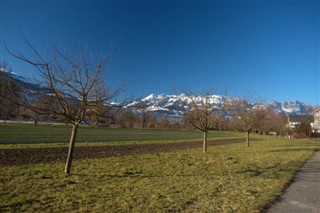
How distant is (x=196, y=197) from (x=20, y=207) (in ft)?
12.7

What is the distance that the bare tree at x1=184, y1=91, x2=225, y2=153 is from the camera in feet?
61.7

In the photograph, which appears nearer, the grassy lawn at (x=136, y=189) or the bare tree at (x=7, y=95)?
the grassy lawn at (x=136, y=189)

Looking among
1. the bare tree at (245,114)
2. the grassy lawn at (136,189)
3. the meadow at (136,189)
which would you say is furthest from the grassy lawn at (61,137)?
the meadow at (136,189)

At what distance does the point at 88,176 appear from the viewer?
8.88 meters

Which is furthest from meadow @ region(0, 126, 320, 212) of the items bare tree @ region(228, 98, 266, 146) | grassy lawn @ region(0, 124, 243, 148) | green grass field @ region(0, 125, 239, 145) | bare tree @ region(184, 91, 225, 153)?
bare tree @ region(228, 98, 266, 146)

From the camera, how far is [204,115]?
1875 cm

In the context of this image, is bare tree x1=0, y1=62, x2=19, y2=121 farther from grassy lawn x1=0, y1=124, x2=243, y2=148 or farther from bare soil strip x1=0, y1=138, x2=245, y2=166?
grassy lawn x1=0, y1=124, x2=243, y2=148

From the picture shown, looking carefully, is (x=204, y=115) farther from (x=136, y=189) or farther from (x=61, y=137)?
(x=61, y=137)

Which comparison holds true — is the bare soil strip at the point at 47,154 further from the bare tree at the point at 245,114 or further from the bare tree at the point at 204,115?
the bare tree at the point at 245,114

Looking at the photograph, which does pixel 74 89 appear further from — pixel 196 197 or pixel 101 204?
pixel 196 197

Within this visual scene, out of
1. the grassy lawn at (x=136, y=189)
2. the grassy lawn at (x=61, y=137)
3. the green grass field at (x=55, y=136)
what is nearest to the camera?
the grassy lawn at (x=136, y=189)

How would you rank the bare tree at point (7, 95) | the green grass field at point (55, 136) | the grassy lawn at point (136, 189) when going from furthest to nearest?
1. the green grass field at point (55, 136)
2. the bare tree at point (7, 95)
3. the grassy lawn at point (136, 189)

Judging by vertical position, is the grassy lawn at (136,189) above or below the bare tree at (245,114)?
below

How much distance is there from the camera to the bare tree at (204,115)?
740 inches
